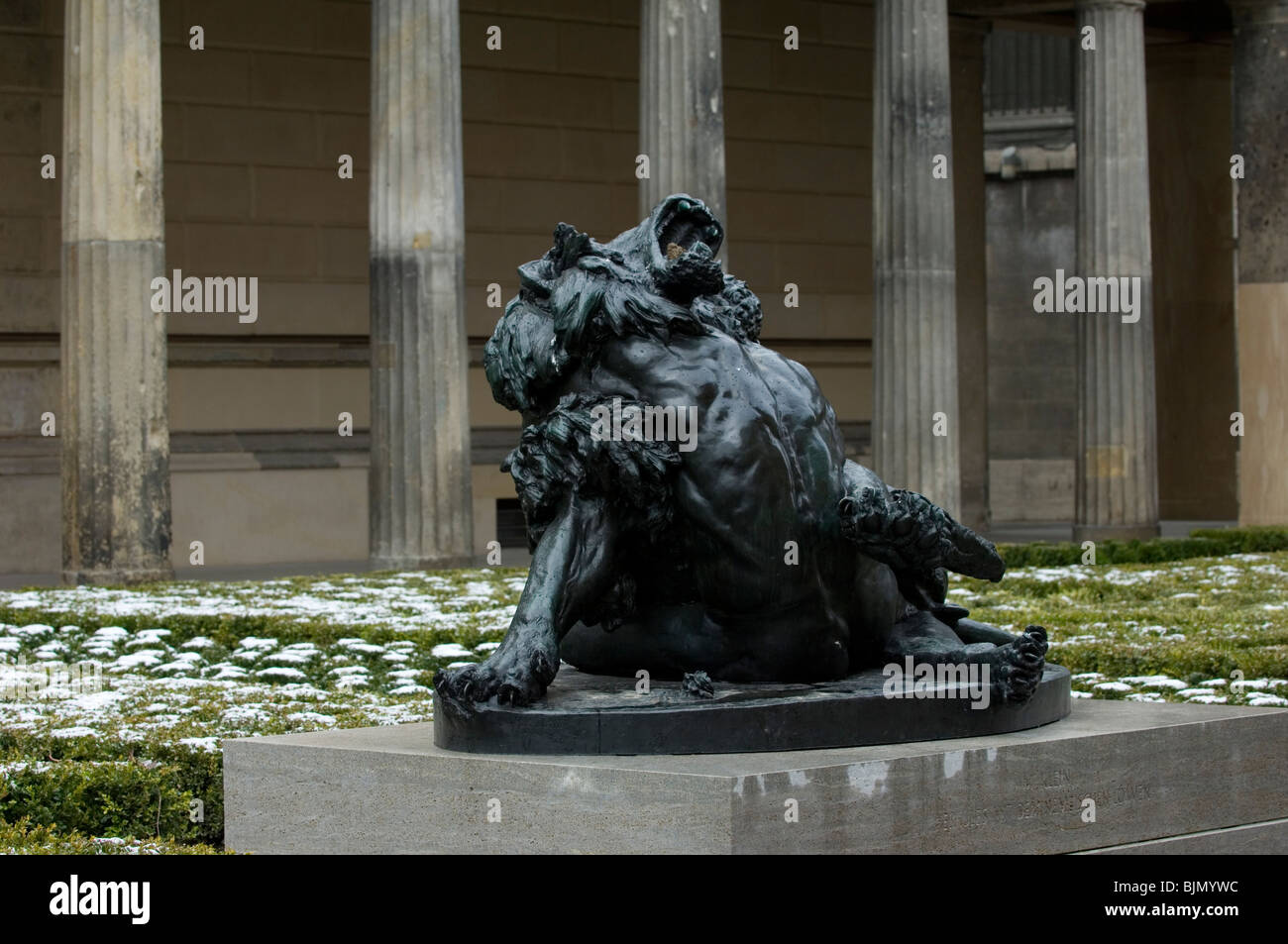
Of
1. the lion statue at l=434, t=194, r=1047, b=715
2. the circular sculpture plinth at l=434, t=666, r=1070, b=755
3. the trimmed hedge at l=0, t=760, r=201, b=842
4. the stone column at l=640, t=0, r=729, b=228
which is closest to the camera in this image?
the circular sculpture plinth at l=434, t=666, r=1070, b=755

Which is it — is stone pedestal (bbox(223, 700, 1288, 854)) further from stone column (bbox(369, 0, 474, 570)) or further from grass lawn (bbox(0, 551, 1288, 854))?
stone column (bbox(369, 0, 474, 570))

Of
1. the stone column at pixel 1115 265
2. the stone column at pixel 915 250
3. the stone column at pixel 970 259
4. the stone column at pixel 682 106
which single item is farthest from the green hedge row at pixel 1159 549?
the stone column at pixel 970 259

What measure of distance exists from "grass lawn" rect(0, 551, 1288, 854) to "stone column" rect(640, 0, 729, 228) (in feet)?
18.3

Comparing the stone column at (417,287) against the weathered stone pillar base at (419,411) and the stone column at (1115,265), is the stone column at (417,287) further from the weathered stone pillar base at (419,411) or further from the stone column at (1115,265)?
the stone column at (1115,265)

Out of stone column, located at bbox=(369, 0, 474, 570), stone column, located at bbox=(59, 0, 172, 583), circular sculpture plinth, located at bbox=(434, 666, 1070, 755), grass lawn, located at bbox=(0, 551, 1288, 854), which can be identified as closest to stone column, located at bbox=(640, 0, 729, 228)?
stone column, located at bbox=(369, 0, 474, 570)

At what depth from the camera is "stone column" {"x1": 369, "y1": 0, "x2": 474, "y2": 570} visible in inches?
832

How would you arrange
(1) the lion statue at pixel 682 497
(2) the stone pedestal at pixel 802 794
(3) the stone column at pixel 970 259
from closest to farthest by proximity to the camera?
(2) the stone pedestal at pixel 802 794 < (1) the lion statue at pixel 682 497 < (3) the stone column at pixel 970 259

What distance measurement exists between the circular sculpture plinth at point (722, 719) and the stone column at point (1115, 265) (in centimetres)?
1991

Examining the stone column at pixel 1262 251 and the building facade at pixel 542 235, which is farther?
the stone column at pixel 1262 251

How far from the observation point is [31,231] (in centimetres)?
2533

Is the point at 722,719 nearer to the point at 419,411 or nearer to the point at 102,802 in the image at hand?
the point at 102,802

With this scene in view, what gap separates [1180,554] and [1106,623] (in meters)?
8.77

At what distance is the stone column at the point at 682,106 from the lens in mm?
22500
